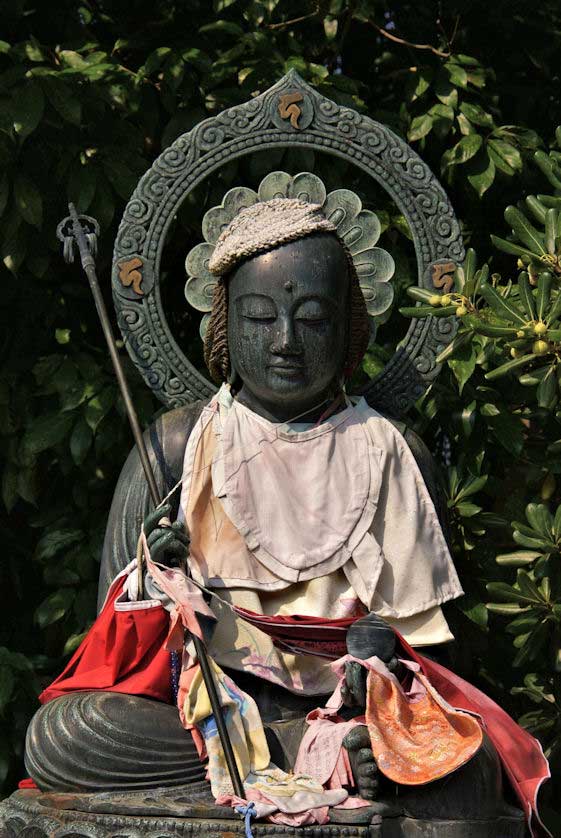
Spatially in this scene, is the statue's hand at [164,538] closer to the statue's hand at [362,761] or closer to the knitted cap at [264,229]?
the statue's hand at [362,761]

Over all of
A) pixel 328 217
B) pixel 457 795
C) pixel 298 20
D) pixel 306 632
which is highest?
pixel 298 20

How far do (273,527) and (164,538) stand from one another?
0.43 meters

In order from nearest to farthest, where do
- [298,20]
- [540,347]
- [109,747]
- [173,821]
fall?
[173,821], [109,747], [540,347], [298,20]

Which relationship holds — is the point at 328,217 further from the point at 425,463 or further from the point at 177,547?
the point at 177,547

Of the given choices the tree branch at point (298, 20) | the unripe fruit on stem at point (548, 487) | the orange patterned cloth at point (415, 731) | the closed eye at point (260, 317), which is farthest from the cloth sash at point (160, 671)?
the tree branch at point (298, 20)

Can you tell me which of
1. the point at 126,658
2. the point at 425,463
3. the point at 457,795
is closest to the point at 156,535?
the point at 126,658

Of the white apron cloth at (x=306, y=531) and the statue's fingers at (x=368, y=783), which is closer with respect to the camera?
the statue's fingers at (x=368, y=783)

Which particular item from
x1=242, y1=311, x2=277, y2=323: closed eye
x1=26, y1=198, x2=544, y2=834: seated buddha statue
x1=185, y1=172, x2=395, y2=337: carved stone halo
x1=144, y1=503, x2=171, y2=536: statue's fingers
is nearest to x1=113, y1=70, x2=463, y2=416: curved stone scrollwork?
x1=185, y1=172, x2=395, y2=337: carved stone halo

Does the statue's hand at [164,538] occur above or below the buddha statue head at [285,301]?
below

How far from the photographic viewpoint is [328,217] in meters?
6.69

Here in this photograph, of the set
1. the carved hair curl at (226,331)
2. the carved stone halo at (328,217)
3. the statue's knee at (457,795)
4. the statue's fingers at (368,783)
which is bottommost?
the statue's knee at (457,795)

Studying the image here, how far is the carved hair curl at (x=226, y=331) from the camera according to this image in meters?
6.55

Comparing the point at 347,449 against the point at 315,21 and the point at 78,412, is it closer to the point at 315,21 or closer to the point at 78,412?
the point at 78,412

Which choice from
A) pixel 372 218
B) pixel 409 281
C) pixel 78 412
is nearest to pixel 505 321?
pixel 372 218
